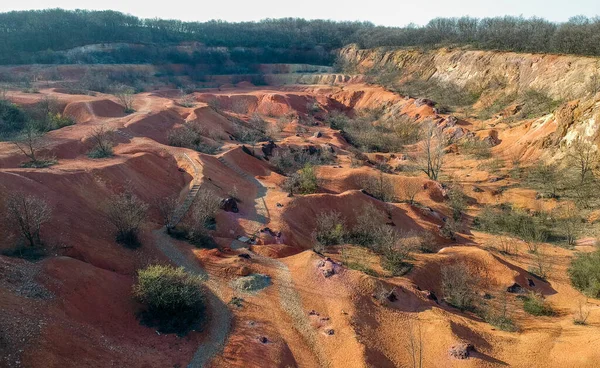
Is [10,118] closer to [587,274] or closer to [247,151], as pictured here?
[247,151]

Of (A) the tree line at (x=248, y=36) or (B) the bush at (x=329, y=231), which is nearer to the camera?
(B) the bush at (x=329, y=231)

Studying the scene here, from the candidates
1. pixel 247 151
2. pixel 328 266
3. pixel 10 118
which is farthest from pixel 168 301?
pixel 10 118

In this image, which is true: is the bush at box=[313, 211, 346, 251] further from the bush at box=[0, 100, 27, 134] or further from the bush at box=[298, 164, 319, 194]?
the bush at box=[0, 100, 27, 134]

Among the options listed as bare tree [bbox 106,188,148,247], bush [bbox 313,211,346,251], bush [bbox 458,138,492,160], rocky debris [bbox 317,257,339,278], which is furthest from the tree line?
bare tree [bbox 106,188,148,247]

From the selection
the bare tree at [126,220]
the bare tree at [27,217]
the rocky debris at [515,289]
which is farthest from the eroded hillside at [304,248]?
the bare tree at [126,220]

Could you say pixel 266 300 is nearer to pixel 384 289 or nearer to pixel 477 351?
pixel 384 289

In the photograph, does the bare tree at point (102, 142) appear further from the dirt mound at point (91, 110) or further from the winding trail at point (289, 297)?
the winding trail at point (289, 297)
